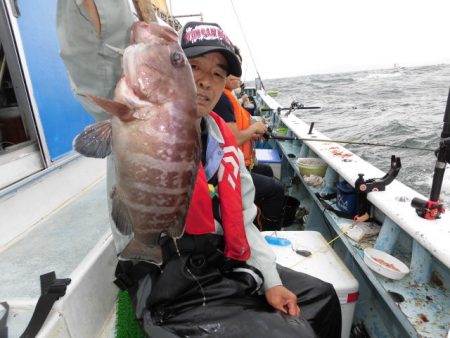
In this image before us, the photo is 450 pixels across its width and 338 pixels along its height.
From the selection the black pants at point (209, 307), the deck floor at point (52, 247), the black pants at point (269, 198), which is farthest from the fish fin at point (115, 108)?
the black pants at point (269, 198)

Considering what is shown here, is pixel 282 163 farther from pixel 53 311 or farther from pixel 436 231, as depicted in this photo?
pixel 53 311

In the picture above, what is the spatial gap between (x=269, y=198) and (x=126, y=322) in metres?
2.56


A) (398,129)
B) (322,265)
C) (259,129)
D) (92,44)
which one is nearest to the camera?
(92,44)

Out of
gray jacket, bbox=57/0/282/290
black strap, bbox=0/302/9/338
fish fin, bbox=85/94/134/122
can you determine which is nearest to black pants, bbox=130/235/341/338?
gray jacket, bbox=57/0/282/290

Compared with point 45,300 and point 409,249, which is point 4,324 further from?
point 409,249

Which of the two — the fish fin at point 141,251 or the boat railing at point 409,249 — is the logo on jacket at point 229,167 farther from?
the boat railing at point 409,249

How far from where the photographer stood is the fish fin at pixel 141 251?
1.29 metres

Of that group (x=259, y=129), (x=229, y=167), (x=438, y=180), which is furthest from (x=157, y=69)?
(x=259, y=129)

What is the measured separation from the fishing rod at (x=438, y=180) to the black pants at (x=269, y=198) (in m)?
1.89

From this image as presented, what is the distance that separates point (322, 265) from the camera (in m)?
2.49

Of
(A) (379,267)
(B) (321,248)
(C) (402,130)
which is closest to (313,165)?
(B) (321,248)

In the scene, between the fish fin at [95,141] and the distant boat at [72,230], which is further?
the distant boat at [72,230]

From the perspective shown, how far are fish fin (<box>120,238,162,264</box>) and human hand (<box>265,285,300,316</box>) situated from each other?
2.91ft

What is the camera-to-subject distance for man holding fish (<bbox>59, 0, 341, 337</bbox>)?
3.79 feet
